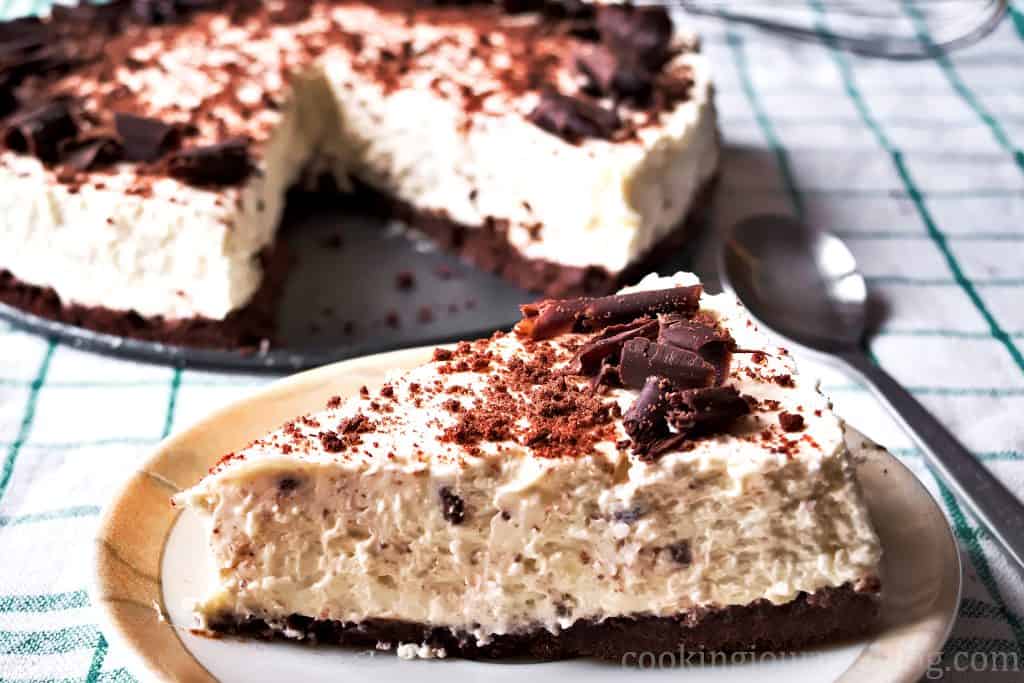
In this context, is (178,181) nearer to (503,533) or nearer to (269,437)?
(269,437)

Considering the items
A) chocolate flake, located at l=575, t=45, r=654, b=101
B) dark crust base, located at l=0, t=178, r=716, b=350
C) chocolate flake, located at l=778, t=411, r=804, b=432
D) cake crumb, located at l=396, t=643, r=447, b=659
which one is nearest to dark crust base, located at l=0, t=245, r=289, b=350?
dark crust base, located at l=0, t=178, r=716, b=350

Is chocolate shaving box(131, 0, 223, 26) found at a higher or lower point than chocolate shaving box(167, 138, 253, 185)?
lower

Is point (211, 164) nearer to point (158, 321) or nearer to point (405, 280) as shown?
point (158, 321)

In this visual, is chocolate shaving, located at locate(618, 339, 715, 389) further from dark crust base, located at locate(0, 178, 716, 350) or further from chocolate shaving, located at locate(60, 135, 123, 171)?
chocolate shaving, located at locate(60, 135, 123, 171)

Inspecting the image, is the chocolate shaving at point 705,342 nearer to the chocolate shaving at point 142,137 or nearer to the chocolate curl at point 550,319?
the chocolate curl at point 550,319

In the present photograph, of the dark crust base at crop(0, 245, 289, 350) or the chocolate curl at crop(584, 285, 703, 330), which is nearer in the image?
the chocolate curl at crop(584, 285, 703, 330)

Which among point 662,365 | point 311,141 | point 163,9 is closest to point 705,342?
point 662,365
